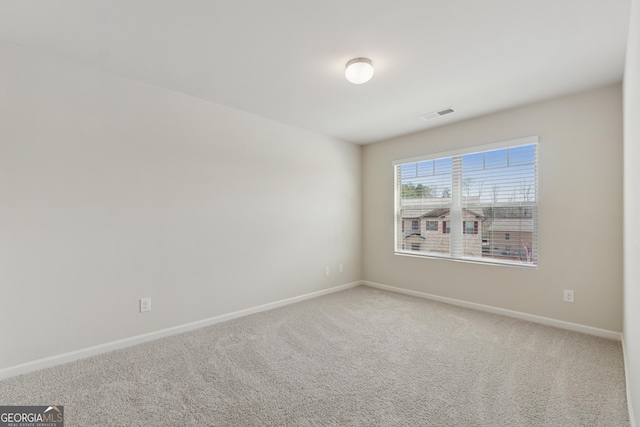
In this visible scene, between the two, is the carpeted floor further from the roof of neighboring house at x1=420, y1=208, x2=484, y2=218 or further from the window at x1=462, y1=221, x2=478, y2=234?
the roof of neighboring house at x1=420, y1=208, x2=484, y2=218

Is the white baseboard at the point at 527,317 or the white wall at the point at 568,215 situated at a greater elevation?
the white wall at the point at 568,215

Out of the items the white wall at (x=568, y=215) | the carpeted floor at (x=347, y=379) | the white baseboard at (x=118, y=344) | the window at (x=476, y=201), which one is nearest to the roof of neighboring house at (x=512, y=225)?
the window at (x=476, y=201)

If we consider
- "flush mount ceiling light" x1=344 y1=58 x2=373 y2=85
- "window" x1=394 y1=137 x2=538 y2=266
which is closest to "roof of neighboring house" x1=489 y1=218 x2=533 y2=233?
"window" x1=394 y1=137 x2=538 y2=266

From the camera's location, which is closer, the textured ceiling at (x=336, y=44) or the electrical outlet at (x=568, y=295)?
the textured ceiling at (x=336, y=44)

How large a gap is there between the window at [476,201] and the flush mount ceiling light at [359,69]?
202 cm

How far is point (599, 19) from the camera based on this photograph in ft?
6.10

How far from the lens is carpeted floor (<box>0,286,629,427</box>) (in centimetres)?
170

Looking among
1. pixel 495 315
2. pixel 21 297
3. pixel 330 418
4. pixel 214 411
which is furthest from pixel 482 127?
pixel 21 297

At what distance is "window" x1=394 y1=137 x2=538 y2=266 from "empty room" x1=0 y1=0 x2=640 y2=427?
0.03 meters

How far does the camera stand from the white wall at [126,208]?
2.16 metres

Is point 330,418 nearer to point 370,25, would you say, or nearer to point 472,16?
point 370,25

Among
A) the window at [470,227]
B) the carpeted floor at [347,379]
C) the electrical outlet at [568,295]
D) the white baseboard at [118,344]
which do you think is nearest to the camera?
the carpeted floor at [347,379]

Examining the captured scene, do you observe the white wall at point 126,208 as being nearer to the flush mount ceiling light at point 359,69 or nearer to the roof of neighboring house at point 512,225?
the flush mount ceiling light at point 359,69

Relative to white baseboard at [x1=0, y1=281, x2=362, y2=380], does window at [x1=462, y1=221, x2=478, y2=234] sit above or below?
above
